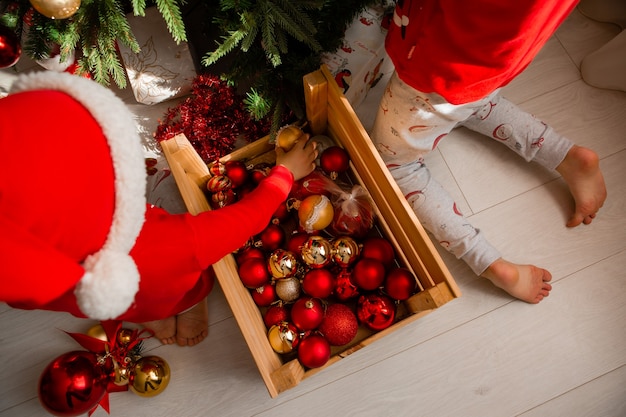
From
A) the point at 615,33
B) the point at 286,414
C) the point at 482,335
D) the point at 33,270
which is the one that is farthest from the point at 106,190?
the point at 615,33

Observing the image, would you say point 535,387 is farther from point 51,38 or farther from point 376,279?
point 51,38

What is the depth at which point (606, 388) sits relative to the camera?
0.98 metres

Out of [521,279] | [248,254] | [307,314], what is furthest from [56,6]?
[521,279]

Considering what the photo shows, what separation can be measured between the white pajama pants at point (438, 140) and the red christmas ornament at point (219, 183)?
0.31 meters

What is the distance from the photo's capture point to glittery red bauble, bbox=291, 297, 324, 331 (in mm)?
818

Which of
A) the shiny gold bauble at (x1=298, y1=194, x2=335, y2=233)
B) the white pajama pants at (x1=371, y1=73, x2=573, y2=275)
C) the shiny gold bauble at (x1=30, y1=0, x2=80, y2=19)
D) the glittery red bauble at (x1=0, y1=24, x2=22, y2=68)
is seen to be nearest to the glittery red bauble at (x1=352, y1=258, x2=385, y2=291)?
the shiny gold bauble at (x1=298, y1=194, x2=335, y2=233)

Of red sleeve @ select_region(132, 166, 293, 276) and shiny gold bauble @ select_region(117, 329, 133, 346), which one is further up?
red sleeve @ select_region(132, 166, 293, 276)

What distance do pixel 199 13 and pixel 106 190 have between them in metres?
0.75

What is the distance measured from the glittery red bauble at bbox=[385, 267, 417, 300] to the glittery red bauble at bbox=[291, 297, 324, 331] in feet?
0.45

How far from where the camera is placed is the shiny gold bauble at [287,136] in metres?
0.89

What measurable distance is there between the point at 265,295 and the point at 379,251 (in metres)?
0.24

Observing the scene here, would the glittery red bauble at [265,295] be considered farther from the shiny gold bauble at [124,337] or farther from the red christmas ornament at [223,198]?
the shiny gold bauble at [124,337]

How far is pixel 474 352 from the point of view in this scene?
1.00 meters

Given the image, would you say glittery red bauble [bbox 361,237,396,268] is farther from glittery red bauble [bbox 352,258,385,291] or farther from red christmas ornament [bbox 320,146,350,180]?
red christmas ornament [bbox 320,146,350,180]
